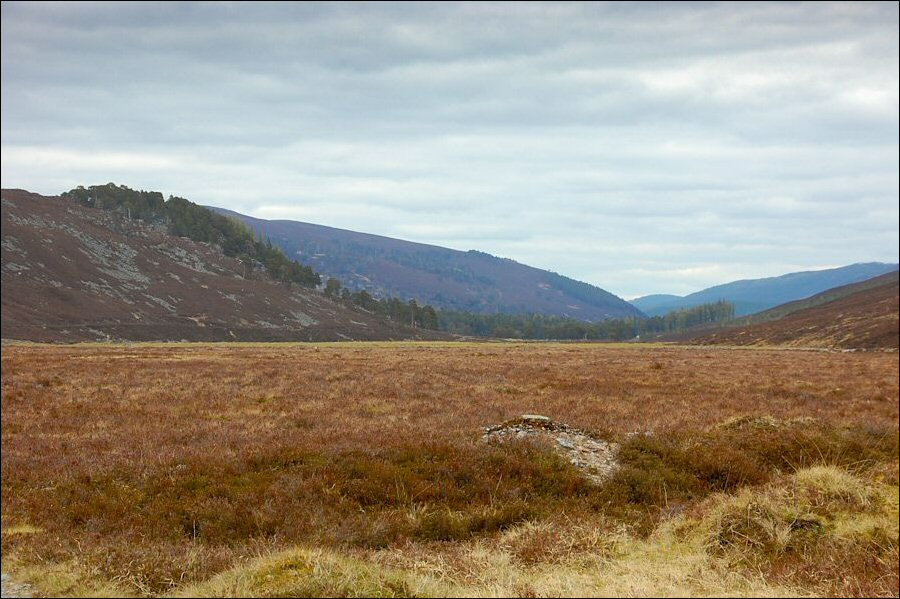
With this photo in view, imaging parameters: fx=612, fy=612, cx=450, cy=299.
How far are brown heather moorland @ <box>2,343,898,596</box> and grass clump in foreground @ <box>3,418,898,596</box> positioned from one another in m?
0.05

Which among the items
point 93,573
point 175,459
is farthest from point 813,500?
point 175,459

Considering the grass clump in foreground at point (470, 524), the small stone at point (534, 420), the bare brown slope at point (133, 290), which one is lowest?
the grass clump in foreground at point (470, 524)

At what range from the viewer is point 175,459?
13.7 metres

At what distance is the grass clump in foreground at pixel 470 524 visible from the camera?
7.40 metres

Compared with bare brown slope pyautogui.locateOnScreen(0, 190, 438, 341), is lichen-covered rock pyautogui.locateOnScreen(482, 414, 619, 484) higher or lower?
lower

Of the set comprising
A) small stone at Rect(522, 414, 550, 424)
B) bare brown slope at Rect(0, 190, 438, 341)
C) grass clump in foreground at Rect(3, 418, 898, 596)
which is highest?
bare brown slope at Rect(0, 190, 438, 341)

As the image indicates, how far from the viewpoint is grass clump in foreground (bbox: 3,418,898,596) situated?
7.40 metres

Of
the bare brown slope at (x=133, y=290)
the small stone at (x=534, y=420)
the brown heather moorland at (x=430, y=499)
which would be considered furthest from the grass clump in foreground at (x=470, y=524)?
the bare brown slope at (x=133, y=290)

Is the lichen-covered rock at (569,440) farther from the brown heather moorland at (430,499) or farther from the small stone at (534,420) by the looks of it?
the brown heather moorland at (430,499)

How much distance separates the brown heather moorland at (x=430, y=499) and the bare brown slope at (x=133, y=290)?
82881 millimetres

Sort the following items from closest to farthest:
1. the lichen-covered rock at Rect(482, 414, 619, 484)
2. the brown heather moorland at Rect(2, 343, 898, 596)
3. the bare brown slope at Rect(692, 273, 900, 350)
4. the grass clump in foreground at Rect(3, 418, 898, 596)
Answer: the grass clump in foreground at Rect(3, 418, 898, 596) → the brown heather moorland at Rect(2, 343, 898, 596) → the lichen-covered rock at Rect(482, 414, 619, 484) → the bare brown slope at Rect(692, 273, 900, 350)

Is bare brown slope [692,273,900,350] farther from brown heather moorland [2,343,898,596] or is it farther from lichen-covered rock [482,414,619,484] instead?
lichen-covered rock [482,414,619,484]

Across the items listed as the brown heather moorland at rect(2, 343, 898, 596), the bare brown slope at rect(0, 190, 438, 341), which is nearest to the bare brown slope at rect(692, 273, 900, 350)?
the brown heather moorland at rect(2, 343, 898, 596)

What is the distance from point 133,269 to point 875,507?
157210 millimetres
